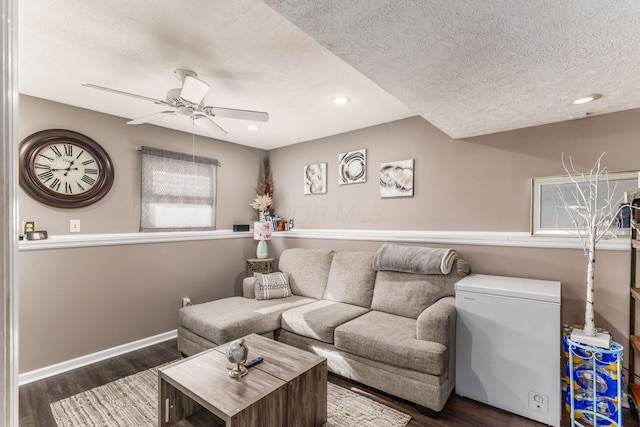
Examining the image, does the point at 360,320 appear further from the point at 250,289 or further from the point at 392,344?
the point at 250,289

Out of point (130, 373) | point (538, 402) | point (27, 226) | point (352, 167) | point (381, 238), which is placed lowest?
point (130, 373)

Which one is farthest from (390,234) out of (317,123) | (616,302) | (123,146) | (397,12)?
(123,146)

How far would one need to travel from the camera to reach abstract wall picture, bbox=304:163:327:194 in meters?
3.99

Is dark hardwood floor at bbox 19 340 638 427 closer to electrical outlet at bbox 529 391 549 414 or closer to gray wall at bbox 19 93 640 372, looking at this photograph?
electrical outlet at bbox 529 391 549 414

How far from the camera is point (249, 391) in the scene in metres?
1.64

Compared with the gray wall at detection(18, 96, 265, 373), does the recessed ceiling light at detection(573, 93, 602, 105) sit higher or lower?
higher

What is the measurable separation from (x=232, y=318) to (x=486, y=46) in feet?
8.69

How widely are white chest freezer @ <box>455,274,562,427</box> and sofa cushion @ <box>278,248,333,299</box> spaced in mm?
1558

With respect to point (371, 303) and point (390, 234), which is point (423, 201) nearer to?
point (390, 234)

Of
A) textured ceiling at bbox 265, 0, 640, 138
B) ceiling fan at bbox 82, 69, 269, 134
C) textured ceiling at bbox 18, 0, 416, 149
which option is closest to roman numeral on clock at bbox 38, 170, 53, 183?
textured ceiling at bbox 18, 0, 416, 149

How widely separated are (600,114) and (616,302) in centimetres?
140

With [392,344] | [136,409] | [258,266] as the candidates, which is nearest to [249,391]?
[392,344]

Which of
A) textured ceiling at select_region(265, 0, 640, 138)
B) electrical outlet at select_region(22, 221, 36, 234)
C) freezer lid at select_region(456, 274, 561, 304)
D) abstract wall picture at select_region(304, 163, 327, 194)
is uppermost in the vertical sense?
textured ceiling at select_region(265, 0, 640, 138)

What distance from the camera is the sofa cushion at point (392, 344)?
6.80ft
